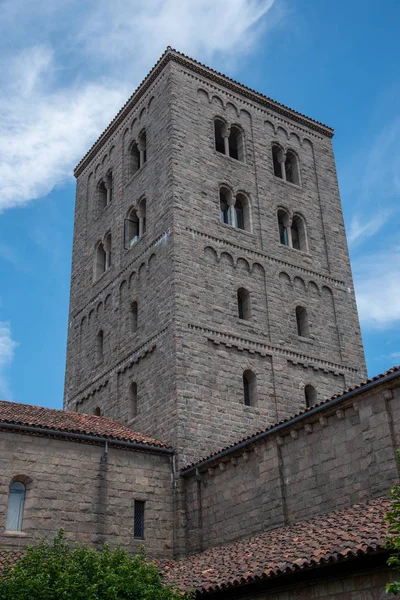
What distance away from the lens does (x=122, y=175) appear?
101 feet

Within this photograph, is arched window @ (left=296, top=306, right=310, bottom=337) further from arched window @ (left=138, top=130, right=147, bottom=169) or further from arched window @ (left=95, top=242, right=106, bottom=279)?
arched window @ (left=138, top=130, right=147, bottom=169)

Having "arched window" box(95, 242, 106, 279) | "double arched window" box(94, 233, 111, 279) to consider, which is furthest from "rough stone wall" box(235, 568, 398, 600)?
"arched window" box(95, 242, 106, 279)

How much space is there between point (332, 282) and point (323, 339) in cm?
292

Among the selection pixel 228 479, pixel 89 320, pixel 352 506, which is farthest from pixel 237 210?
pixel 352 506

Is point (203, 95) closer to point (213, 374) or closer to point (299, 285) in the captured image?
point (299, 285)

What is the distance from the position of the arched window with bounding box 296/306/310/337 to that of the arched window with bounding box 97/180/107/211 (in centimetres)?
1057

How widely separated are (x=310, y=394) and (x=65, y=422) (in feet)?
29.7

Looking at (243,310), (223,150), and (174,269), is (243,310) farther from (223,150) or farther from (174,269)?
(223,150)

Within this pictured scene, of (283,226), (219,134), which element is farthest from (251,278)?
(219,134)

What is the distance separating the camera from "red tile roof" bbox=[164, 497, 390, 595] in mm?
12367

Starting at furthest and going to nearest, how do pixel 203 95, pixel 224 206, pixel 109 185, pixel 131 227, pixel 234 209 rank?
pixel 109 185 < pixel 203 95 < pixel 131 227 < pixel 224 206 < pixel 234 209

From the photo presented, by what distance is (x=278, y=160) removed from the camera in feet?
103

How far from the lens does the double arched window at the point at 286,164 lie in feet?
102

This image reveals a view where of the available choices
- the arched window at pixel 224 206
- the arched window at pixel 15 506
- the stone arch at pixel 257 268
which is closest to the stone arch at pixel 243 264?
the stone arch at pixel 257 268
